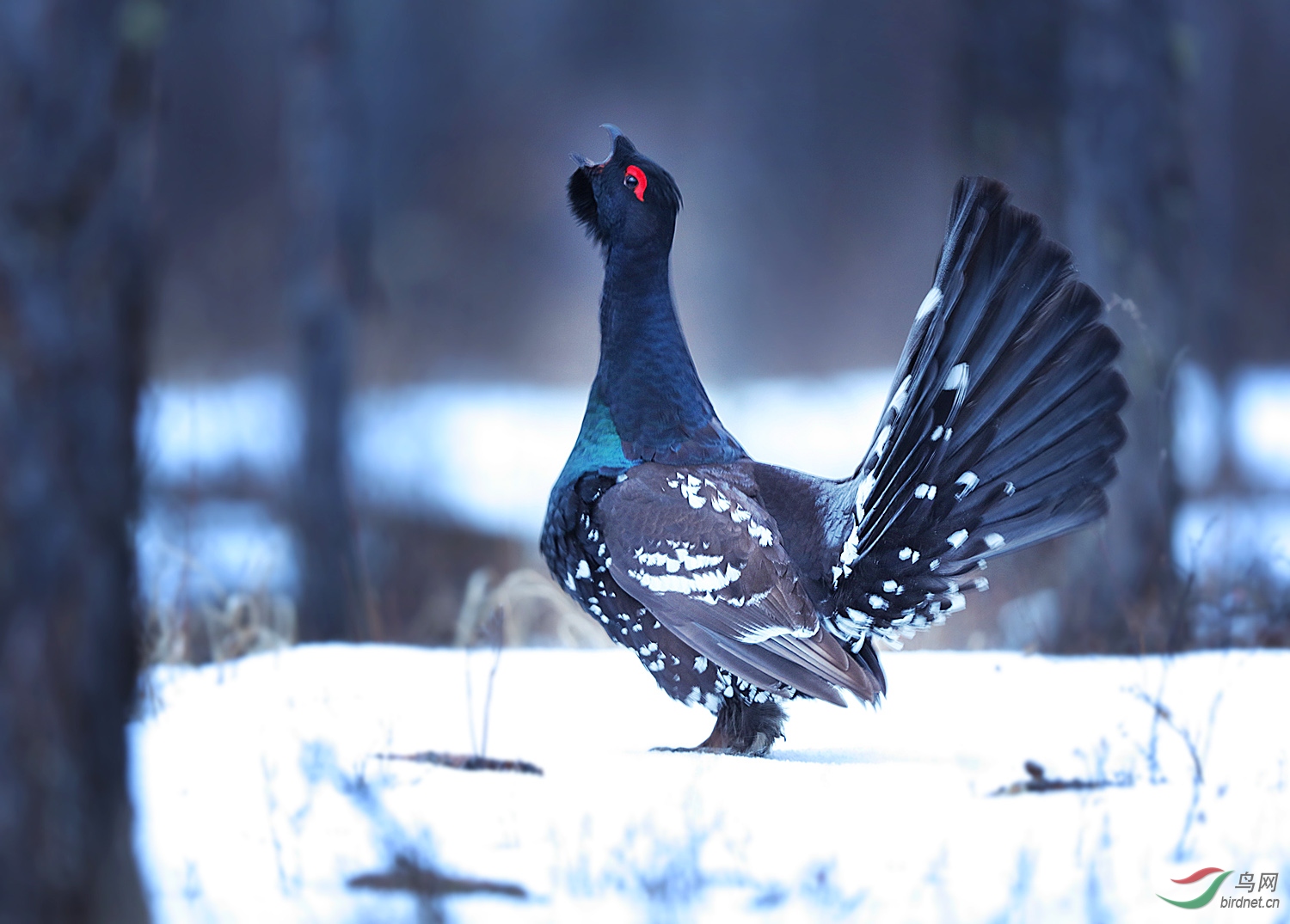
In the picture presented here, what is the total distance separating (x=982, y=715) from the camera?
8.96 ft

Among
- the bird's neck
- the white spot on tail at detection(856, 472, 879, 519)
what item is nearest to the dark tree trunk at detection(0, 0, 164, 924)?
the bird's neck

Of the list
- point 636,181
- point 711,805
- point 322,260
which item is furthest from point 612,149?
point 322,260

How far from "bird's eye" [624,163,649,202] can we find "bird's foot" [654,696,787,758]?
1.32m

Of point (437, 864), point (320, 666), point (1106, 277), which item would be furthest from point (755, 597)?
point (1106, 277)

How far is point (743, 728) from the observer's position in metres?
2.51

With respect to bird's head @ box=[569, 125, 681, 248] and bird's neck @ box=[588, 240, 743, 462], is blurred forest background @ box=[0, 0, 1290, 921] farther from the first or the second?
bird's head @ box=[569, 125, 681, 248]

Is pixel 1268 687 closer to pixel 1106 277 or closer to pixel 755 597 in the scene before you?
pixel 755 597

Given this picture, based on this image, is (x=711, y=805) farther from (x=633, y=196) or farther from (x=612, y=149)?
(x=612, y=149)

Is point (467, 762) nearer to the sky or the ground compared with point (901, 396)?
nearer to the ground

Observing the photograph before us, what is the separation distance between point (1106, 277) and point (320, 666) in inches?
142

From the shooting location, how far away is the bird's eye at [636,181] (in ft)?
8.80

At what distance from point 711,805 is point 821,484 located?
1041 millimetres

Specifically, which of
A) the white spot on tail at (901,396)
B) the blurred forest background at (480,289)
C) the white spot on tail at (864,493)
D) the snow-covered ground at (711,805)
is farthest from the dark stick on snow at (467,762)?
the white spot on tail at (901,396)

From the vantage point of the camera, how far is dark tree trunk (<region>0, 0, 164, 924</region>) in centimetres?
149
